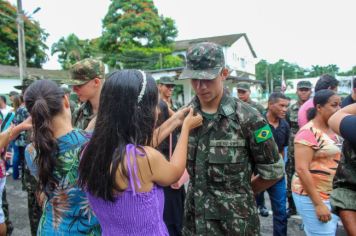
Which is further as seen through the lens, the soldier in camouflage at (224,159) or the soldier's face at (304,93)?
the soldier's face at (304,93)

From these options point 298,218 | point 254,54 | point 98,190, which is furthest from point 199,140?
point 254,54

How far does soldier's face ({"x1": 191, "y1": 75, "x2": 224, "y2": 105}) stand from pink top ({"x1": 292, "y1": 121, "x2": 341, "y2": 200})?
1.04 m

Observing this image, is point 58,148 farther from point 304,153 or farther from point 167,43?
point 167,43

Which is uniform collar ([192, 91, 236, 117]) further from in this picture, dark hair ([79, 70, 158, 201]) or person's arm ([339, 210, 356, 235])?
person's arm ([339, 210, 356, 235])

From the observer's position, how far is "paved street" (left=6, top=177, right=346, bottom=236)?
4.47m

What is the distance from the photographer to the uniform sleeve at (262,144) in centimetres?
208

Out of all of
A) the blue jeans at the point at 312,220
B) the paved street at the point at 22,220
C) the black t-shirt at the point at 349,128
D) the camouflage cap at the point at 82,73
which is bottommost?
the paved street at the point at 22,220

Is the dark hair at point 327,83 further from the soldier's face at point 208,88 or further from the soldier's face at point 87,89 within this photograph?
the soldier's face at point 87,89

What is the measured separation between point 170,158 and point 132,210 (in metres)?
0.43

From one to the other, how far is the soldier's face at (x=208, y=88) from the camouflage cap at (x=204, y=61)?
48 millimetres

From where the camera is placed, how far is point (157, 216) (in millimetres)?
1694

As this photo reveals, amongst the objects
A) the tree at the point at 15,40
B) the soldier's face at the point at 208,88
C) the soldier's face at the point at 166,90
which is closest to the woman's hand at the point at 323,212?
the soldier's face at the point at 208,88

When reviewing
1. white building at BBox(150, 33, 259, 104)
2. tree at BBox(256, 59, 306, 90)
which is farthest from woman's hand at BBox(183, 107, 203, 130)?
tree at BBox(256, 59, 306, 90)

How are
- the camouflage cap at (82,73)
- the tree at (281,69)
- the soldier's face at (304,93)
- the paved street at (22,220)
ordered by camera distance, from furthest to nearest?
the tree at (281,69) → the soldier's face at (304,93) → the paved street at (22,220) → the camouflage cap at (82,73)
